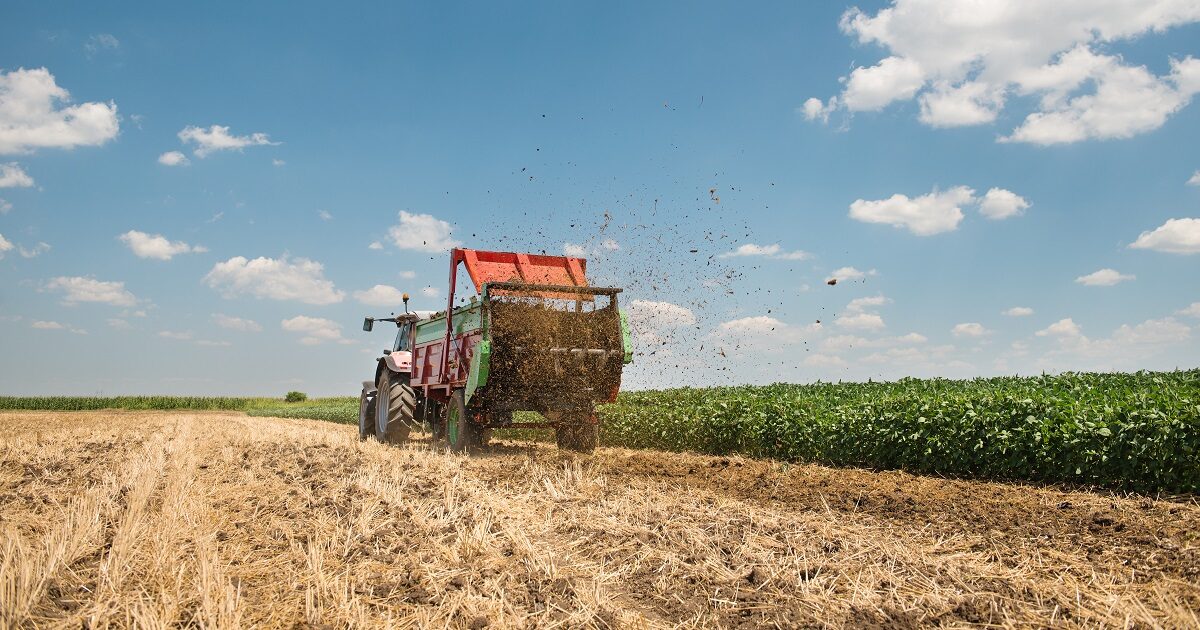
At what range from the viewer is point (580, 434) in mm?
12727

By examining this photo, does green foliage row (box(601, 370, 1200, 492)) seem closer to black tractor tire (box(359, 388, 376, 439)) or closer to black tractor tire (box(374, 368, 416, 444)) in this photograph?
black tractor tire (box(374, 368, 416, 444))

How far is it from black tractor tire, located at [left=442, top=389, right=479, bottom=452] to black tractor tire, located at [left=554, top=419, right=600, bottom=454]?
1.36 metres

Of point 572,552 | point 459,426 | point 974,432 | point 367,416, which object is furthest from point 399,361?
point 572,552

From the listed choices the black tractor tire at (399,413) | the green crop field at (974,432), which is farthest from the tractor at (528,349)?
the green crop field at (974,432)

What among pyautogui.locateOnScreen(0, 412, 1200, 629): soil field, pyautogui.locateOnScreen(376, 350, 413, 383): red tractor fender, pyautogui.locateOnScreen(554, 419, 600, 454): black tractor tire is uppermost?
pyautogui.locateOnScreen(376, 350, 413, 383): red tractor fender

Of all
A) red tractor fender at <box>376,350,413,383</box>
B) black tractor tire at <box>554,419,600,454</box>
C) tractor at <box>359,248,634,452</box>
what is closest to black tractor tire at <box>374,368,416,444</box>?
red tractor fender at <box>376,350,413,383</box>

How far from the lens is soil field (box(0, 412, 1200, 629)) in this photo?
4.54 meters

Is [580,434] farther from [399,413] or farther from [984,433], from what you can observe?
[984,433]

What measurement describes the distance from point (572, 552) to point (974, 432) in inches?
307

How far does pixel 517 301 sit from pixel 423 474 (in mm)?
3159

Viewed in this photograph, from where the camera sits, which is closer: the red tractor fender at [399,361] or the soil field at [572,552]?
the soil field at [572,552]

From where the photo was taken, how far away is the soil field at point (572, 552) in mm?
4535

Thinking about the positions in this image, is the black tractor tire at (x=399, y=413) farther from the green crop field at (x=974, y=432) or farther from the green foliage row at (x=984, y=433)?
the green foliage row at (x=984, y=433)

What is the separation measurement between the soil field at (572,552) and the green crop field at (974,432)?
0.64m
